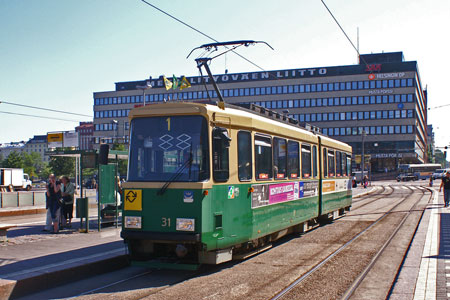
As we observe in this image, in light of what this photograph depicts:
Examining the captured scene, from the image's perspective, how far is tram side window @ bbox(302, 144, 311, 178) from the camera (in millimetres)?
13258

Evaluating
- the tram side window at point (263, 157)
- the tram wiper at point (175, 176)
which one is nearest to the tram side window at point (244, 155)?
the tram side window at point (263, 157)

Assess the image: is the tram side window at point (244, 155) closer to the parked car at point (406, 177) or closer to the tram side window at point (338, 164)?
the tram side window at point (338, 164)

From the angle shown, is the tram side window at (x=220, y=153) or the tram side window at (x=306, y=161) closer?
A: the tram side window at (x=220, y=153)

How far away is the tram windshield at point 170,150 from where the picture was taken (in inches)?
330

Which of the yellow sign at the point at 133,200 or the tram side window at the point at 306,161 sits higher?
the tram side window at the point at 306,161

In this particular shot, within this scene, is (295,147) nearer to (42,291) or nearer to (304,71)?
(42,291)

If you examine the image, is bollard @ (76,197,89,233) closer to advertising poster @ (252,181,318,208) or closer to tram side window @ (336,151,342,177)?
advertising poster @ (252,181,318,208)

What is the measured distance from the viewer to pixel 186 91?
300ft

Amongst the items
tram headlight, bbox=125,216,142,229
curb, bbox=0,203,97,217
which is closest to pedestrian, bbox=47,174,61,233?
tram headlight, bbox=125,216,142,229

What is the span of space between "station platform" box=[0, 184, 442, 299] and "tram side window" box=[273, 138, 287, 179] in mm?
3232

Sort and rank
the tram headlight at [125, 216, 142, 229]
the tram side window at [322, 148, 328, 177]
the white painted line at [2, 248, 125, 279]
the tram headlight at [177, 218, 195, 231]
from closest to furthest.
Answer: the white painted line at [2, 248, 125, 279]
the tram headlight at [177, 218, 195, 231]
the tram headlight at [125, 216, 142, 229]
the tram side window at [322, 148, 328, 177]

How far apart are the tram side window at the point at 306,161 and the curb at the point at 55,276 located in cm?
573

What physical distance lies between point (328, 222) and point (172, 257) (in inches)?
383

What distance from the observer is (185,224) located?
27.0 feet
